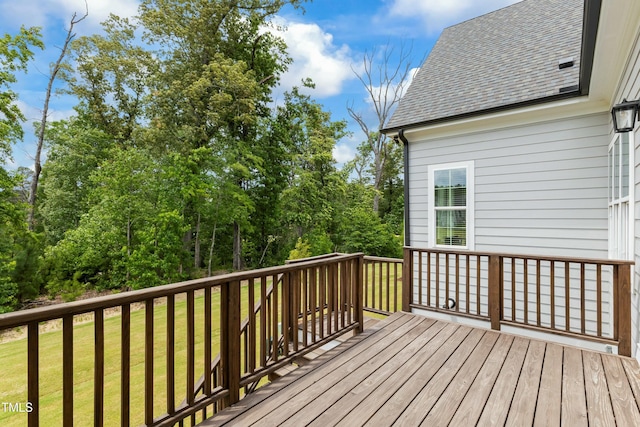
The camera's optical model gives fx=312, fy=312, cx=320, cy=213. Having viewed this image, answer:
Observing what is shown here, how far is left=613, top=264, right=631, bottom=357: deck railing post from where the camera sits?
8.73ft

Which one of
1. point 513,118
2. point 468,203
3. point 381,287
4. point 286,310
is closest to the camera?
point 286,310

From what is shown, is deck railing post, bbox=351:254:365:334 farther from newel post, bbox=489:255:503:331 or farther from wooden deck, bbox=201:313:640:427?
newel post, bbox=489:255:503:331

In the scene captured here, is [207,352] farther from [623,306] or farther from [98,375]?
[623,306]

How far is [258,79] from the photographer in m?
12.7

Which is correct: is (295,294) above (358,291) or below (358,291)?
above

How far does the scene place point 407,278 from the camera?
14.1ft

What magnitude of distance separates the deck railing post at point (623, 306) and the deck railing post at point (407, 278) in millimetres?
2047

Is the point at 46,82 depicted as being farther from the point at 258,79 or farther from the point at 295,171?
the point at 295,171

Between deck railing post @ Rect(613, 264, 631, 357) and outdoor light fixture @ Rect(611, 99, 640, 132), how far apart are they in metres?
1.17

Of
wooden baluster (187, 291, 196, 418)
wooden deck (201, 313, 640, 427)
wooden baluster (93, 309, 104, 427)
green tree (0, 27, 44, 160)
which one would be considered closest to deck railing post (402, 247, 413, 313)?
wooden deck (201, 313, 640, 427)

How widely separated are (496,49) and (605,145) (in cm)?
289

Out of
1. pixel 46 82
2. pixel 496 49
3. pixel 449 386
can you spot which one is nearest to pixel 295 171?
pixel 496 49

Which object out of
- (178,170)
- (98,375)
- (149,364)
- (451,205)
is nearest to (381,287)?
(451,205)

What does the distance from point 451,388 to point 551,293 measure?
162cm
